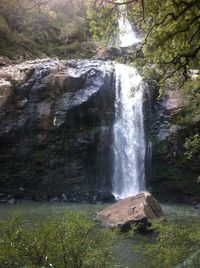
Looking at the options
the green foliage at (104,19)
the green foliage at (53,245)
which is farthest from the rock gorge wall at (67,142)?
the green foliage at (53,245)

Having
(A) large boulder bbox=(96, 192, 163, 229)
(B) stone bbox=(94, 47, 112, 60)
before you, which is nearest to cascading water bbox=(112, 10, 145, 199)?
(B) stone bbox=(94, 47, 112, 60)

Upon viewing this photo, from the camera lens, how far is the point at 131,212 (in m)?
17.9

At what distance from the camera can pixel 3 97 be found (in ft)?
93.5

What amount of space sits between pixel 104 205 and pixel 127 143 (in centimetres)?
638

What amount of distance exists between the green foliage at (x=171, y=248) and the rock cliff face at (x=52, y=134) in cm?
1989

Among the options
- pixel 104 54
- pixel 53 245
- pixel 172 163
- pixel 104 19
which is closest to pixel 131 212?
pixel 104 19

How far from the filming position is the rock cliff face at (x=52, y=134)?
2889cm

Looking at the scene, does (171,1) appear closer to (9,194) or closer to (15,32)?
(9,194)

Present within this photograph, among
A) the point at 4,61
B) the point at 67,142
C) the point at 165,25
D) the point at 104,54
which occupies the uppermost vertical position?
the point at 104,54

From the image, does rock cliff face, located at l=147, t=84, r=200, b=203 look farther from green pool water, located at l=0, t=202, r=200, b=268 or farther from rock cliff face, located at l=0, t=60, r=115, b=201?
rock cliff face, located at l=0, t=60, r=115, b=201

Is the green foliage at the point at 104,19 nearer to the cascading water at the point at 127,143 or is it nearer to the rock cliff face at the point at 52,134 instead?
the rock cliff face at the point at 52,134

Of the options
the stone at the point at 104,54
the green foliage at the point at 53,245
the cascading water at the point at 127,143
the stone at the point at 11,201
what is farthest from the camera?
the stone at the point at 104,54

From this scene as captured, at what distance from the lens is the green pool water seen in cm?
1331

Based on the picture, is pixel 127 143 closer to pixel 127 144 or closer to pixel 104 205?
pixel 127 144
